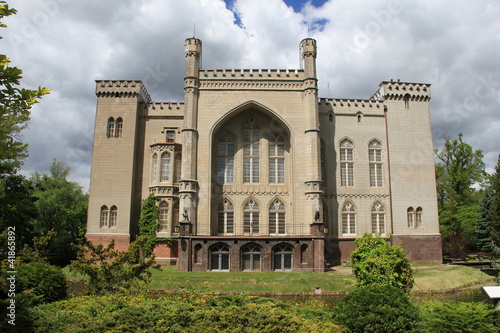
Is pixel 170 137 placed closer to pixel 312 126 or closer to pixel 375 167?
pixel 312 126

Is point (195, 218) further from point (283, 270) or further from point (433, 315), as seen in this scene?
point (433, 315)

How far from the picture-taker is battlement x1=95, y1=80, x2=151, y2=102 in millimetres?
33219

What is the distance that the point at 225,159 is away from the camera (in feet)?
109

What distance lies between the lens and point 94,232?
3080 cm

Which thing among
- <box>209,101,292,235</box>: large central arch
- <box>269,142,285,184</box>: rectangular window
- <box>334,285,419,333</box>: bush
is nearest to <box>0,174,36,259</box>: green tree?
<box>209,101,292,235</box>: large central arch

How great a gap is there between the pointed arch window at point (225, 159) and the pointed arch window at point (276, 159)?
3440 mm

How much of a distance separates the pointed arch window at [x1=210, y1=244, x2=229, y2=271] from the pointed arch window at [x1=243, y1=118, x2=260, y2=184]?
734cm

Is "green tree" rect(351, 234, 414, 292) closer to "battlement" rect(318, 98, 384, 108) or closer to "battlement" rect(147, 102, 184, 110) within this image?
"battlement" rect(318, 98, 384, 108)

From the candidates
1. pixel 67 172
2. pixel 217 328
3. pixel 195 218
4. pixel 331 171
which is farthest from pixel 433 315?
pixel 67 172

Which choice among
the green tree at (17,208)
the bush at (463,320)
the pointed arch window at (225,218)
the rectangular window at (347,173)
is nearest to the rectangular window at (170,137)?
the pointed arch window at (225,218)

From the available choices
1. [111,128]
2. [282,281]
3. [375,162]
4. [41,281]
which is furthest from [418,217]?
[41,281]

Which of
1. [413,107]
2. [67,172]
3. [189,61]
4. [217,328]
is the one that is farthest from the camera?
[67,172]

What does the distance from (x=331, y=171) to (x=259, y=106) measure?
8.57m

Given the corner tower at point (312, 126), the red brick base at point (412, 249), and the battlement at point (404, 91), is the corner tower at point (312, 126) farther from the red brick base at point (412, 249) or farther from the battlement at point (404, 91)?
the battlement at point (404, 91)
